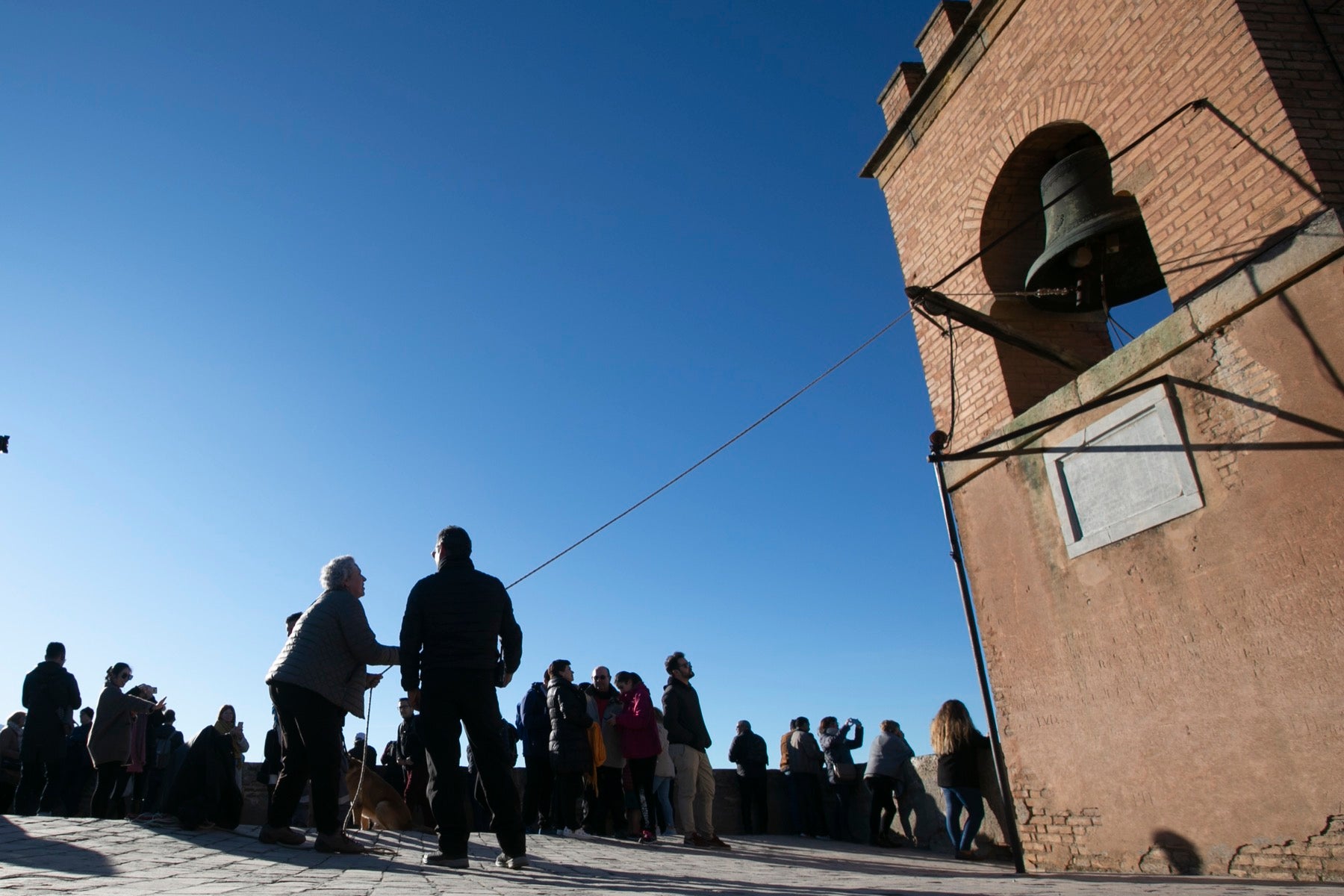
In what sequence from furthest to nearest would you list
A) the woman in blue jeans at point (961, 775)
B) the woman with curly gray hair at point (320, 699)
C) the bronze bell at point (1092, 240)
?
1. the woman in blue jeans at point (961, 775)
2. the bronze bell at point (1092, 240)
3. the woman with curly gray hair at point (320, 699)

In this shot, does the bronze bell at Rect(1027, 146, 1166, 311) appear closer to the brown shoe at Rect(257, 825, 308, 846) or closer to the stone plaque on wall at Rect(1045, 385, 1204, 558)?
the stone plaque on wall at Rect(1045, 385, 1204, 558)

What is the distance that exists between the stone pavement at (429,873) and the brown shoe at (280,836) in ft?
0.23

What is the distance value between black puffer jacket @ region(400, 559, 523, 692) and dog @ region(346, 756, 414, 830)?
12.6ft

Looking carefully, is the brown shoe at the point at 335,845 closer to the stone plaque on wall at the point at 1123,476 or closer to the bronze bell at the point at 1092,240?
the stone plaque on wall at the point at 1123,476

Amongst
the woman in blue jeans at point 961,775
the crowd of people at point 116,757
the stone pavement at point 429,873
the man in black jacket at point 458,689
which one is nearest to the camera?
the stone pavement at point 429,873

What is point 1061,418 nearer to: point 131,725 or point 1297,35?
point 1297,35

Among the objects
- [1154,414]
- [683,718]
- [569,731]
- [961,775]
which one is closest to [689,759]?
[683,718]

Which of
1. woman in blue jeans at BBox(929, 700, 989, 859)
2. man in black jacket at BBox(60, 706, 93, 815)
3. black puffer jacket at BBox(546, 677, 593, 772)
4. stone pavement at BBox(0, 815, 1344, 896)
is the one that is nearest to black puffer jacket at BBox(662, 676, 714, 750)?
black puffer jacket at BBox(546, 677, 593, 772)

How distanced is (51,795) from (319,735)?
5555mm

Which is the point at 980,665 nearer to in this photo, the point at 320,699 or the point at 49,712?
the point at 320,699

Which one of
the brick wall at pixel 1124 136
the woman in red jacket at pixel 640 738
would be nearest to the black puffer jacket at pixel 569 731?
the woman in red jacket at pixel 640 738

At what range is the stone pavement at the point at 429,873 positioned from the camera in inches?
135

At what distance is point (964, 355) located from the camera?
7.11m

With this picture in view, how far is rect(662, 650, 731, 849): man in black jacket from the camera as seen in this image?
310 inches
